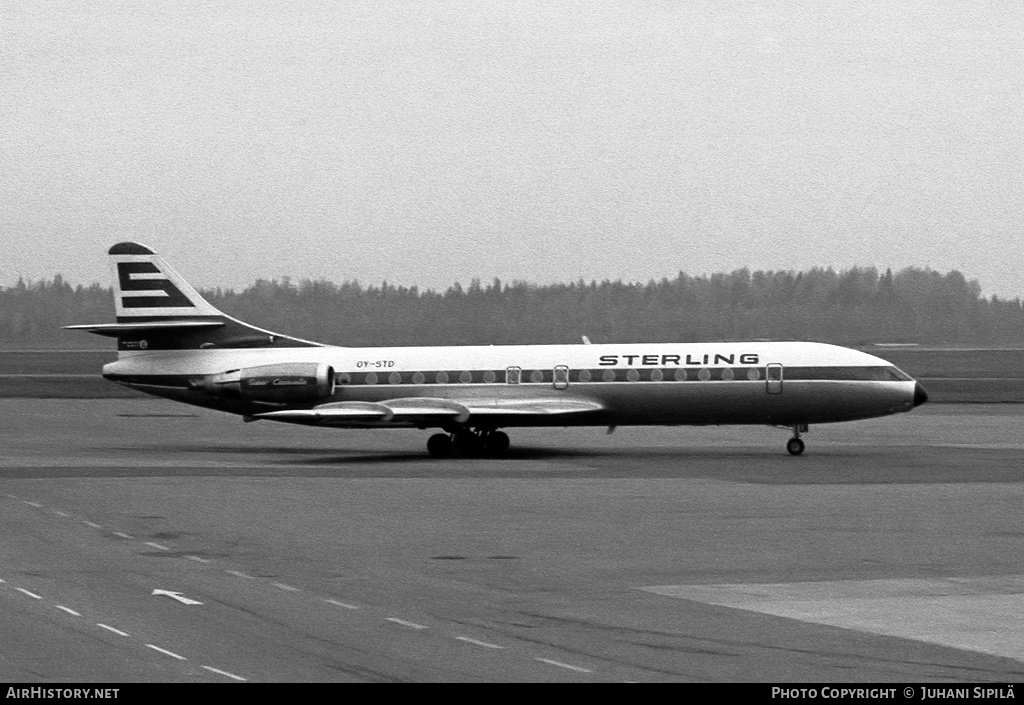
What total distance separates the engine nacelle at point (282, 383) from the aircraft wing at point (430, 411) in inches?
45.6

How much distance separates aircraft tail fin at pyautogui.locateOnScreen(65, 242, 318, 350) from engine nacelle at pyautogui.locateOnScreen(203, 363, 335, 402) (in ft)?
6.30

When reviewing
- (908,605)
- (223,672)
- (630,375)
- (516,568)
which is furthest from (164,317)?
(223,672)

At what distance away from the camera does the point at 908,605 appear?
17.5 meters

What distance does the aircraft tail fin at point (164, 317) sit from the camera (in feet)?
157

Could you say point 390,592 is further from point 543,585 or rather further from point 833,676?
point 833,676

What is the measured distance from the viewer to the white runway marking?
51.1ft

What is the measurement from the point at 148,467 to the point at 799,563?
22296mm

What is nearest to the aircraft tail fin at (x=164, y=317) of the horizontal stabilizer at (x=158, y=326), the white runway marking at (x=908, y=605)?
the horizontal stabilizer at (x=158, y=326)

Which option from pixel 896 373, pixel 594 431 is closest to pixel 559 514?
pixel 896 373

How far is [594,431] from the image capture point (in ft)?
184

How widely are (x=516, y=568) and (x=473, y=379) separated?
24.5m

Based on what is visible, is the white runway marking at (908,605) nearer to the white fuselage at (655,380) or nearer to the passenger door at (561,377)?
the white fuselage at (655,380)

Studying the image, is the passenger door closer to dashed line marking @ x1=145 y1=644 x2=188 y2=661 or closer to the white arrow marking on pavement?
the white arrow marking on pavement

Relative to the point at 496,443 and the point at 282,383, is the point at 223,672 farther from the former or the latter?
the point at 282,383
